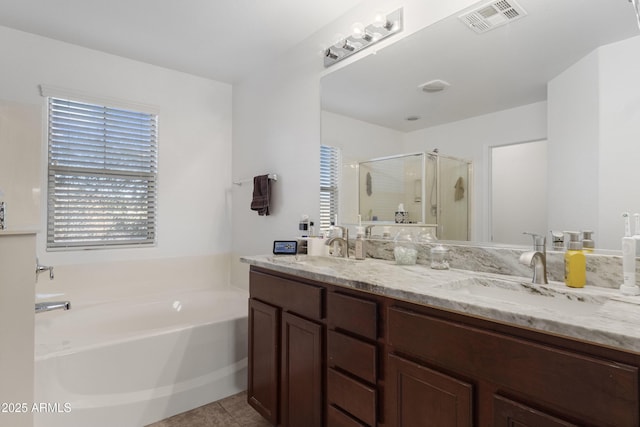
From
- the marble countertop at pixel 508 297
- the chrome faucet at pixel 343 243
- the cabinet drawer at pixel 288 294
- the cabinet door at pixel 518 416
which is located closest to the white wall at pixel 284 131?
the chrome faucet at pixel 343 243

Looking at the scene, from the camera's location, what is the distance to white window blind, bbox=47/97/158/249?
2518mm

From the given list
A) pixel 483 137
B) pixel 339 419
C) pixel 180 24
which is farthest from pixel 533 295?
pixel 180 24

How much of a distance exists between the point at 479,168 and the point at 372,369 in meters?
1.00

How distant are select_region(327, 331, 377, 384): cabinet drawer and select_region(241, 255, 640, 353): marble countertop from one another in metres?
0.20

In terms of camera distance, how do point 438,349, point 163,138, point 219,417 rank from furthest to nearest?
1. point 163,138
2. point 219,417
3. point 438,349

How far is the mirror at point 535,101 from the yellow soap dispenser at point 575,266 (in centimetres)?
12

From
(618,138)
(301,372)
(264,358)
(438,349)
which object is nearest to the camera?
(438,349)

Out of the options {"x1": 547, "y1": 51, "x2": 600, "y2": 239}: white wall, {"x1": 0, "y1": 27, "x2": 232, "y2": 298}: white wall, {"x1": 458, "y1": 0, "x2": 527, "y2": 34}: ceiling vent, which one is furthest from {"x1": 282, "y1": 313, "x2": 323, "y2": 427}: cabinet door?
{"x1": 0, "y1": 27, "x2": 232, "y2": 298}: white wall

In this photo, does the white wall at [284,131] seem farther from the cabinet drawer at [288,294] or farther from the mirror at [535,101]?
the cabinet drawer at [288,294]

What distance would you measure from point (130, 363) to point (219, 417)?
60 centimetres

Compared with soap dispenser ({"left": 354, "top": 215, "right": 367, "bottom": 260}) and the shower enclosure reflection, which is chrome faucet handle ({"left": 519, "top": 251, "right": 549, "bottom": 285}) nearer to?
the shower enclosure reflection

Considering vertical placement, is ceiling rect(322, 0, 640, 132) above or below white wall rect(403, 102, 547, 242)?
above

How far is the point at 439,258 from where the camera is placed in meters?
1.56

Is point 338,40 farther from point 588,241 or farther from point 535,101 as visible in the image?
point 588,241
